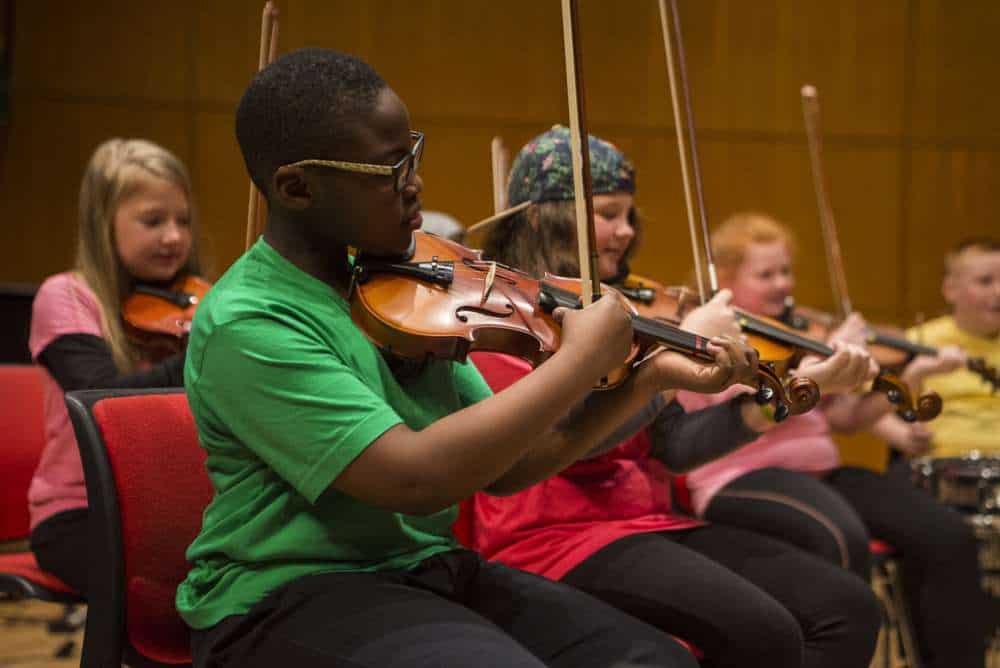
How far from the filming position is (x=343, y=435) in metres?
1.06

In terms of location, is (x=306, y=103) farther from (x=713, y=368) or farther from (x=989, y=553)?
(x=989, y=553)

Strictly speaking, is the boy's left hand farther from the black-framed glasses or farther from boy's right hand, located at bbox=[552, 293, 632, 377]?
the black-framed glasses

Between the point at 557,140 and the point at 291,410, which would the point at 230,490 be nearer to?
the point at 291,410

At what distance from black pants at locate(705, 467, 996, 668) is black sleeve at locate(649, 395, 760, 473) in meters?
0.37

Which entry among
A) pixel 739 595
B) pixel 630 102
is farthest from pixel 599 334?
pixel 630 102

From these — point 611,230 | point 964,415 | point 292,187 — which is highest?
point 292,187

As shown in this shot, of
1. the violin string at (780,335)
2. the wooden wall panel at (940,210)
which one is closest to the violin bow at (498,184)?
the violin string at (780,335)

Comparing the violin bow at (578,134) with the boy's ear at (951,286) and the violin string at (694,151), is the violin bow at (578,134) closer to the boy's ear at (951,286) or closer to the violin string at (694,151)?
the violin string at (694,151)

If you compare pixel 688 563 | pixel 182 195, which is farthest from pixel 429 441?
pixel 182 195

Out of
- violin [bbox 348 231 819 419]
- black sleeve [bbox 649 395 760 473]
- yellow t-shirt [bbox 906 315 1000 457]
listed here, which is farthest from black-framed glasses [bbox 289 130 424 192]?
yellow t-shirt [bbox 906 315 1000 457]

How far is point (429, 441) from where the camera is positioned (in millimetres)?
1062

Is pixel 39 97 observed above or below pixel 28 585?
above

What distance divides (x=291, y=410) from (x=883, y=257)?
3560 mm

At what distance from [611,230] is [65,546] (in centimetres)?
100
